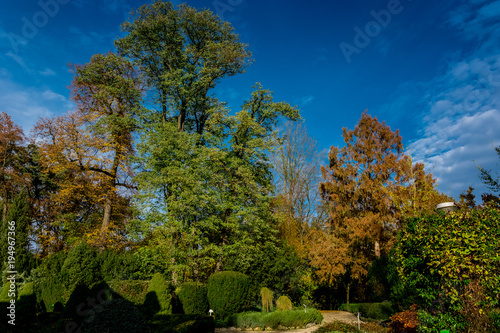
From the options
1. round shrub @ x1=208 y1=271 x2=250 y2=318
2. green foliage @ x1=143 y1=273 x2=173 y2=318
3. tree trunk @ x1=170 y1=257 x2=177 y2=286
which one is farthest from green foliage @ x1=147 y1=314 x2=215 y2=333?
tree trunk @ x1=170 y1=257 x2=177 y2=286

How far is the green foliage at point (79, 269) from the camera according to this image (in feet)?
44.0

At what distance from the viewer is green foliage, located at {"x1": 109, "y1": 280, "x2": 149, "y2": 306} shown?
39.5ft

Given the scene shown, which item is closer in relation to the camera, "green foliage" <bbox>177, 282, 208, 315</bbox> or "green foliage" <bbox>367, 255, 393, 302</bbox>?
"green foliage" <bbox>177, 282, 208, 315</bbox>

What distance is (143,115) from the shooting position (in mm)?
17688

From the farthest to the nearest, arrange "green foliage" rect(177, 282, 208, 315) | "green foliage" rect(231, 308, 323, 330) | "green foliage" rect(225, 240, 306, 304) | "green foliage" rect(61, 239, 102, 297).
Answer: "green foliage" rect(225, 240, 306, 304) → "green foliage" rect(61, 239, 102, 297) → "green foliage" rect(177, 282, 208, 315) → "green foliage" rect(231, 308, 323, 330)

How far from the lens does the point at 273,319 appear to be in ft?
38.3

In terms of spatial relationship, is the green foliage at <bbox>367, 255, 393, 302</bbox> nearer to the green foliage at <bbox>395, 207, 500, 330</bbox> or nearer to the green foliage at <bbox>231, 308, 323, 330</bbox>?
the green foliage at <bbox>231, 308, 323, 330</bbox>

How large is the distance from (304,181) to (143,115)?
13.7 metres

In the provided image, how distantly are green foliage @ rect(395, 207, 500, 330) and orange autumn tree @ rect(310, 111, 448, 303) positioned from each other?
12007mm

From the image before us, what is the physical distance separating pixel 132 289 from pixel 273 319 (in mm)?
5987

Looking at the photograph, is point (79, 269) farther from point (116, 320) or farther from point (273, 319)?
point (116, 320)

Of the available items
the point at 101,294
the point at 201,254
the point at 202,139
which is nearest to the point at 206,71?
the point at 202,139

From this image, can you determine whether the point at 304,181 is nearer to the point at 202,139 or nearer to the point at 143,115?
the point at 202,139

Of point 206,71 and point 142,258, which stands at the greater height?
point 206,71
